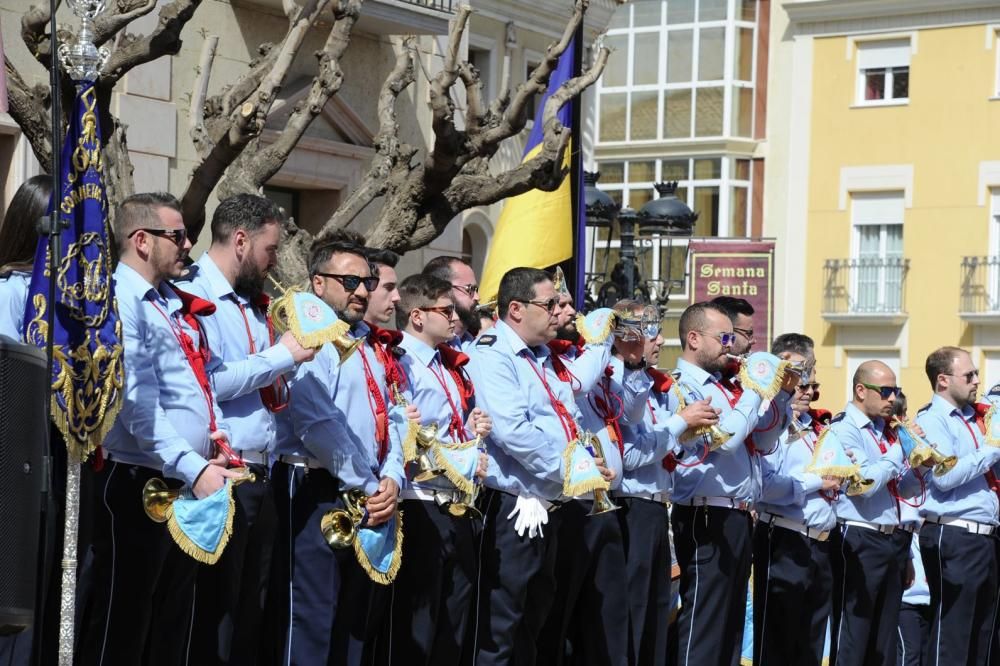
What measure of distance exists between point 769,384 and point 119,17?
183 inches

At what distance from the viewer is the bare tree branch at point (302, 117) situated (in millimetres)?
13281

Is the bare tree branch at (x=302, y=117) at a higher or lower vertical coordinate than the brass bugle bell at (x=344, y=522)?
higher

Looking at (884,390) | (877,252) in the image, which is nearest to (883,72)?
(877,252)

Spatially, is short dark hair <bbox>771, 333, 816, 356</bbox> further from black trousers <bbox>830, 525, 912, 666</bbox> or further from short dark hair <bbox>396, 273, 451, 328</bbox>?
short dark hair <bbox>396, 273, 451, 328</bbox>

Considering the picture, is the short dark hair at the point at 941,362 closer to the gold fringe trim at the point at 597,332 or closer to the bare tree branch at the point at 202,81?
the gold fringe trim at the point at 597,332

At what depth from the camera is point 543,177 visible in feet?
45.9

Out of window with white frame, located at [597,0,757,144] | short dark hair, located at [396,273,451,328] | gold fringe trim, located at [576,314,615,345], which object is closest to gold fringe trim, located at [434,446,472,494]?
short dark hair, located at [396,273,451,328]

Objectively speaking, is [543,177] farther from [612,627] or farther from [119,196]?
[612,627]

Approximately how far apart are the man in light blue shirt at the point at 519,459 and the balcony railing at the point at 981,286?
27.4 m

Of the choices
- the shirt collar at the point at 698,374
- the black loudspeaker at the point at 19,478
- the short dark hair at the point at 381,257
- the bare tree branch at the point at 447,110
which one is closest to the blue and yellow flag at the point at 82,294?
the black loudspeaker at the point at 19,478

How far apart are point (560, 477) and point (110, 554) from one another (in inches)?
103

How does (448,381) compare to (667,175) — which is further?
(667,175)

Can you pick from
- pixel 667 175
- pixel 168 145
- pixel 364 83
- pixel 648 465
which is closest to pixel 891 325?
pixel 667 175

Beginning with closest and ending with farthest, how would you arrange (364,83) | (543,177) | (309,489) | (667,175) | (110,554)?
(110,554) → (309,489) → (543,177) → (364,83) → (667,175)
